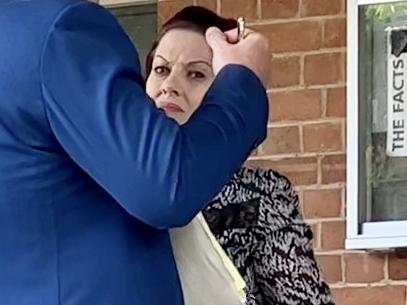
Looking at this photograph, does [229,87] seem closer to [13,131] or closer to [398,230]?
[13,131]

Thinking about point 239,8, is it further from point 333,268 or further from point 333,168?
point 333,268

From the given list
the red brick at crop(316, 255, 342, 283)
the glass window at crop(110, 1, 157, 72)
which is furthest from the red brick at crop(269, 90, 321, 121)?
the glass window at crop(110, 1, 157, 72)

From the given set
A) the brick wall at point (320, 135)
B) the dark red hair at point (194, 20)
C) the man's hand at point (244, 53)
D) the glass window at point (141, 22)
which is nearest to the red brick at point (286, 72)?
the brick wall at point (320, 135)

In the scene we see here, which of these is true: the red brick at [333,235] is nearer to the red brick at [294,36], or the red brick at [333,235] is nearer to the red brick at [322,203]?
the red brick at [322,203]

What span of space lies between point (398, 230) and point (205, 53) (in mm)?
976

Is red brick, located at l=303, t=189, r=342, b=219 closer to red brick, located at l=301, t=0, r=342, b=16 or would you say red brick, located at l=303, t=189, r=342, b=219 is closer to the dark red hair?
red brick, located at l=301, t=0, r=342, b=16

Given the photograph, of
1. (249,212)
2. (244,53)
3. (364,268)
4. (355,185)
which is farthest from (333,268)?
(244,53)

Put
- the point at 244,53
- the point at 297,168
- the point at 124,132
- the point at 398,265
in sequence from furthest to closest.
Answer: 1. the point at 297,168
2. the point at 398,265
3. the point at 244,53
4. the point at 124,132

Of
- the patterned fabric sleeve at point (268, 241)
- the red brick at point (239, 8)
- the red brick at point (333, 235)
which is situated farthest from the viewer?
the red brick at point (239, 8)

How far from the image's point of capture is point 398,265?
10.1 ft

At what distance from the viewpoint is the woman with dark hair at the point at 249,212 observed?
7.22 feet

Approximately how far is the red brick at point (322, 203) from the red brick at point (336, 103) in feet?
0.63

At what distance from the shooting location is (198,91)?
2.22 meters

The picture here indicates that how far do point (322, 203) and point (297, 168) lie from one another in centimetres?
11
